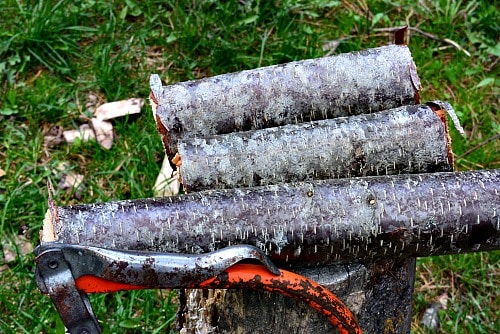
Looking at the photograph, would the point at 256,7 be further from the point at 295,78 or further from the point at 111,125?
the point at 295,78

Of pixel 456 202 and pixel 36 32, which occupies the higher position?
pixel 36 32

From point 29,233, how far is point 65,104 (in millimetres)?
875

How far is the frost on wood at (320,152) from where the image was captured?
209 centimetres

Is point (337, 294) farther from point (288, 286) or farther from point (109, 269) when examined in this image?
point (109, 269)

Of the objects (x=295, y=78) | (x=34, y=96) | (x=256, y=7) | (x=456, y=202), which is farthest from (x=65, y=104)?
(x=456, y=202)

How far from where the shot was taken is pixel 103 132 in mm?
3822

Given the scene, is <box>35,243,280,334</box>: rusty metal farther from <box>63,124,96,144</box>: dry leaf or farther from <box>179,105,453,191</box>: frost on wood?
<box>63,124,96,144</box>: dry leaf

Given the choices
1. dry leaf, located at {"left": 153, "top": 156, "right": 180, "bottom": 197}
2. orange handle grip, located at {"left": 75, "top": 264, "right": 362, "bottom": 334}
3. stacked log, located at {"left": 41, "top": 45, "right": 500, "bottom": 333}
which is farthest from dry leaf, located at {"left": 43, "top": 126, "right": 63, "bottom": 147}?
orange handle grip, located at {"left": 75, "top": 264, "right": 362, "bottom": 334}

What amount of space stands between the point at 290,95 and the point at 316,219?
0.64 metres

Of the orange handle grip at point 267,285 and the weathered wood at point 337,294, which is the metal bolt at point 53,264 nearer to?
the orange handle grip at point 267,285

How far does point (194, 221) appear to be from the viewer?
1.85 meters

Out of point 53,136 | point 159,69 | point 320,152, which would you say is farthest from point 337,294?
point 159,69

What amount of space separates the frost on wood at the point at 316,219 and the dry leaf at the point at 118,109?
2070 millimetres

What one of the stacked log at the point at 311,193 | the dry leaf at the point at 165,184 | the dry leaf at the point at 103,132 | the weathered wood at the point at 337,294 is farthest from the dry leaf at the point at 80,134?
the weathered wood at the point at 337,294
